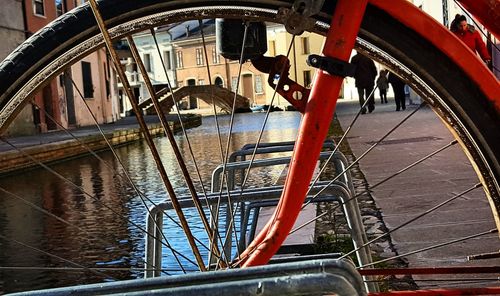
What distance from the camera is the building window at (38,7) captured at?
3112 centimetres

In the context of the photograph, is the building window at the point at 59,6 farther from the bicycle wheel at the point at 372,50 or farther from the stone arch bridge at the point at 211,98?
the bicycle wheel at the point at 372,50

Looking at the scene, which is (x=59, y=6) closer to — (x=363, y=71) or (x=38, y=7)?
(x=38, y=7)

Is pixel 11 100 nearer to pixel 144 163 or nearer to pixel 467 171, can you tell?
→ pixel 467 171

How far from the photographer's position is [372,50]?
1.67 m

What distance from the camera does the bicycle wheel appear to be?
1644 mm

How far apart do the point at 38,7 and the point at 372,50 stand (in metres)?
31.6

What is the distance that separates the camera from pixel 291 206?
1737 mm

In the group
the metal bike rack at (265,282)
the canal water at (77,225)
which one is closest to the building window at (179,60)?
the canal water at (77,225)

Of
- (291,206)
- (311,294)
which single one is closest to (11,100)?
(291,206)

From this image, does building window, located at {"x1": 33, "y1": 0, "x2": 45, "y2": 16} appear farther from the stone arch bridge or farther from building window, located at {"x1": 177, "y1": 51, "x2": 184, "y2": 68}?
building window, located at {"x1": 177, "y1": 51, "x2": 184, "y2": 68}

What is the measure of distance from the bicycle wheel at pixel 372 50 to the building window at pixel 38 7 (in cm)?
3031

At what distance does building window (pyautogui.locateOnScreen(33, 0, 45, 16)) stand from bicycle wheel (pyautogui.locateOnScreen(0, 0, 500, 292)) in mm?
30315

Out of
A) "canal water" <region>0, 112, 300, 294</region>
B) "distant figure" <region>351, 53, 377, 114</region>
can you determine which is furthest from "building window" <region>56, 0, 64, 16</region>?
"canal water" <region>0, 112, 300, 294</region>

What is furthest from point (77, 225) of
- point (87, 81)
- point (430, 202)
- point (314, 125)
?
point (87, 81)
